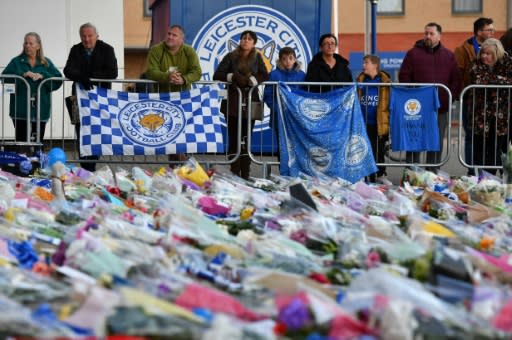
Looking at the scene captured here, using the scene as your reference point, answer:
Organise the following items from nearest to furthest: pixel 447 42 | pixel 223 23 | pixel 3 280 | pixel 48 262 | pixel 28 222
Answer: pixel 3 280
pixel 48 262
pixel 28 222
pixel 223 23
pixel 447 42

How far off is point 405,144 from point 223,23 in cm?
441

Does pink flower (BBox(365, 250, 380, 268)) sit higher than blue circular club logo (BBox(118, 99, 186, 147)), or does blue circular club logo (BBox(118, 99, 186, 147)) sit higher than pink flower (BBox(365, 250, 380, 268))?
blue circular club logo (BBox(118, 99, 186, 147))

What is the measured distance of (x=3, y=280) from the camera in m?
4.46

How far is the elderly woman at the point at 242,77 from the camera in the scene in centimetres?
1303

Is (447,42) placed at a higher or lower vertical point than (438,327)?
higher

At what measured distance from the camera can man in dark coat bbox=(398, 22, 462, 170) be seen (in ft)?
43.4

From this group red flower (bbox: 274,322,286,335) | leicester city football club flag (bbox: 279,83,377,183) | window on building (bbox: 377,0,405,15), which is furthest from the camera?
window on building (bbox: 377,0,405,15)

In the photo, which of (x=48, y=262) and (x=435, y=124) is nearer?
(x=48, y=262)

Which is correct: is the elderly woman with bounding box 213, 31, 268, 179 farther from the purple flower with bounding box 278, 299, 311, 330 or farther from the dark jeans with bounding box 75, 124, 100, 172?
the purple flower with bounding box 278, 299, 311, 330

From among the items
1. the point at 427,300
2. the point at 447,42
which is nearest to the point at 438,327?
the point at 427,300

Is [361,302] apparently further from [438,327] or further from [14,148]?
[14,148]

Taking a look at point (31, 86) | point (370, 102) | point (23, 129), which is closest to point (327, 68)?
point (370, 102)

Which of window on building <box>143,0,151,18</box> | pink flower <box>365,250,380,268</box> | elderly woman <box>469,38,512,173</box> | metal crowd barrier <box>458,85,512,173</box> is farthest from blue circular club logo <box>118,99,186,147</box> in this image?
window on building <box>143,0,151,18</box>

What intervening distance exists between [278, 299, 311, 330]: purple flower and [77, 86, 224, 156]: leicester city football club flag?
8847 millimetres
